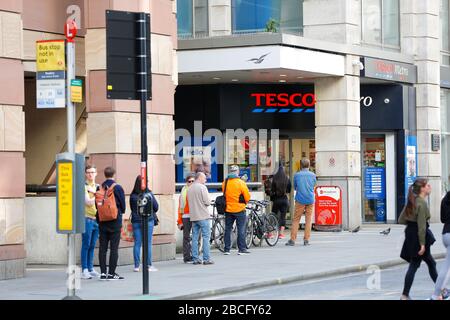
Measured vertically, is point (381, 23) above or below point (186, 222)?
above

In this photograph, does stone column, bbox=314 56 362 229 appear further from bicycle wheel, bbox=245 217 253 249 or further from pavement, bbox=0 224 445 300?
bicycle wheel, bbox=245 217 253 249

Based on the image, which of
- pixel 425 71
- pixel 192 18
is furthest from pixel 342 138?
pixel 192 18

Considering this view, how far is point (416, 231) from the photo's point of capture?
1461cm

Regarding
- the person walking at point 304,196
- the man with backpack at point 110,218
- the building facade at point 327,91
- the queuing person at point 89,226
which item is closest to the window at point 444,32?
the building facade at point 327,91

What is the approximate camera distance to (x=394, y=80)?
109ft

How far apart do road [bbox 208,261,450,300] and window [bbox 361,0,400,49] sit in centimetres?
1549

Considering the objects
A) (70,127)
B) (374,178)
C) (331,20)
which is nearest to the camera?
(70,127)

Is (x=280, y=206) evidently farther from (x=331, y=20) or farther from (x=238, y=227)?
(x=331, y=20)

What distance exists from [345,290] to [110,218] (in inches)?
158

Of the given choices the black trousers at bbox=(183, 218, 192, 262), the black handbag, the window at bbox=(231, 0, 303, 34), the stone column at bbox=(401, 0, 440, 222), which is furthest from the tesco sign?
the black trousers at bbox=(183, 218, 192, 262)

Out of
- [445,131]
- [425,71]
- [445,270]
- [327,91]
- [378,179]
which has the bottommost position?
[445,270]

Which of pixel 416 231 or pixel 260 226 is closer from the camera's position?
pixel 416 231

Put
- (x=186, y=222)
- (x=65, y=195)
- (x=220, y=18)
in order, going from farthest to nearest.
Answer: (x=220, y=18) → (x=186, y=222) → (x=65, y=195)

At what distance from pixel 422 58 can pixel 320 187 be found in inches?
256
